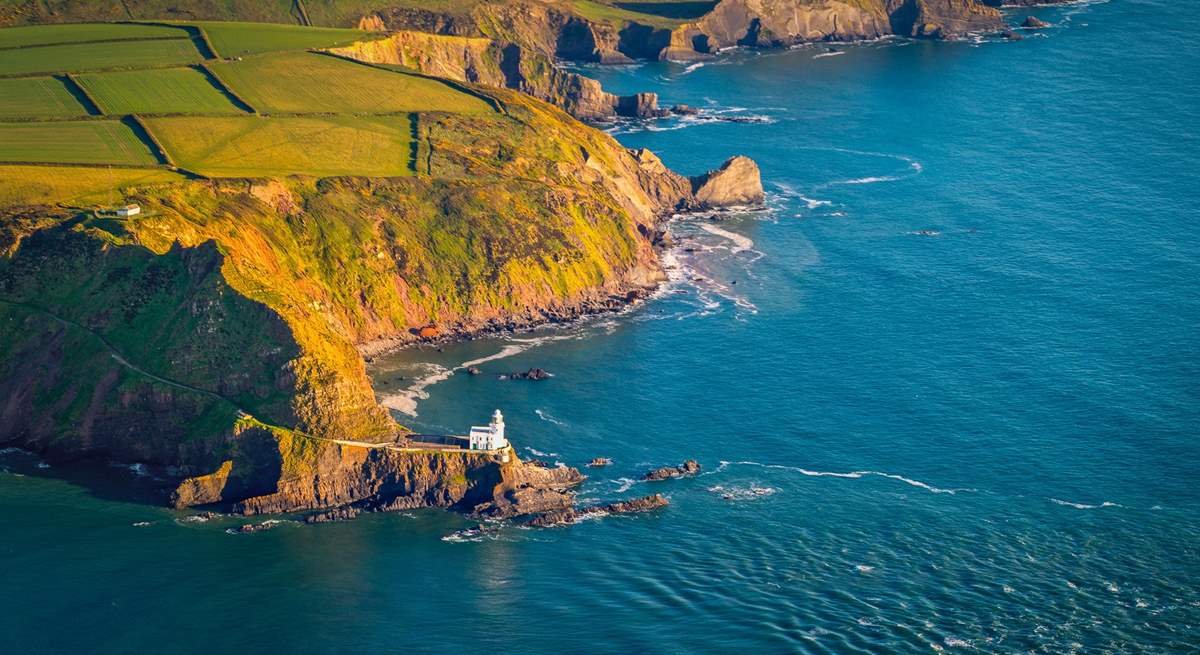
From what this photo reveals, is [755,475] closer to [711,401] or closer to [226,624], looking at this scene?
[711,401]

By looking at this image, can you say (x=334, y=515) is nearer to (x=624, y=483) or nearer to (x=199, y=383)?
(x=199, y=383)

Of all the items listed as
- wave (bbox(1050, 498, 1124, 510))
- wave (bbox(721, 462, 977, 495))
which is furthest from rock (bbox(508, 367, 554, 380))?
wave (bbox(1050, 498, 1124, 510))

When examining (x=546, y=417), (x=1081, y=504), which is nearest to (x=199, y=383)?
(x=546, y=417)

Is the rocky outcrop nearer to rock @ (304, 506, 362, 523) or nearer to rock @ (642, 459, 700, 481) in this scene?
rock @ (642, 459, 700, 481)

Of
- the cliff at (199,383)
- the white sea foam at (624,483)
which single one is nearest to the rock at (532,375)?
the cliff at (199,383)

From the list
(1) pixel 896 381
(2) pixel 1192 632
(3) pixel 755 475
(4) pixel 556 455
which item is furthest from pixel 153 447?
(2) pixel 1192 632

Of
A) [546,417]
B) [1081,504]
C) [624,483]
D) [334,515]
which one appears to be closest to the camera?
[334,515]
